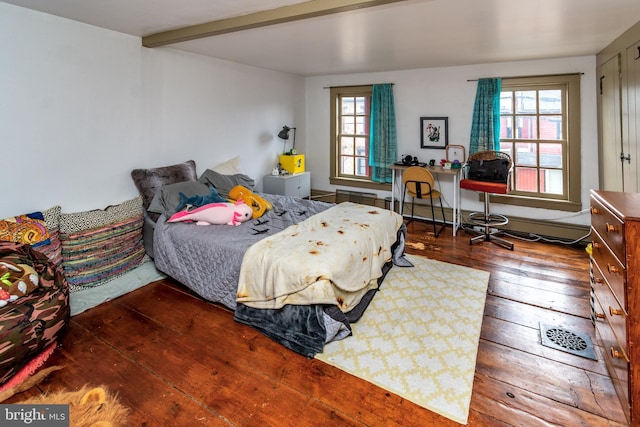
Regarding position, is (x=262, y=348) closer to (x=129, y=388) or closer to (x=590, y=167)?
(x=129, y=388)

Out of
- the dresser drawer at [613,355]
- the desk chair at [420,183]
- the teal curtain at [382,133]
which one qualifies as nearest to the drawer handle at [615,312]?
the dresser drawer at [613,355]

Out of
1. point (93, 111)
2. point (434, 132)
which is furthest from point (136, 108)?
point (434, 132)

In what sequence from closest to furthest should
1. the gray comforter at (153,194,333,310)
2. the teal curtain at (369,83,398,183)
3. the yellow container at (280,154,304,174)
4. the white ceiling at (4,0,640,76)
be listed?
the white ceiling at (4,0,640,76)
the gray comforter at (153,194,333,310)
the teal curtain at (369,83,398,183)
the yellow container at (280,154,304,174)

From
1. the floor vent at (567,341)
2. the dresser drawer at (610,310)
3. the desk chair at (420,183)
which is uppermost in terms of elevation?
the desk chair at (420,183)

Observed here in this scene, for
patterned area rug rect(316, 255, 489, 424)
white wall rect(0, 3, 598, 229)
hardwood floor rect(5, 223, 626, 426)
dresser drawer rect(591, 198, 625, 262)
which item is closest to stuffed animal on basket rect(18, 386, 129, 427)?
hardwood floor rect(5, 223, 626, 426)

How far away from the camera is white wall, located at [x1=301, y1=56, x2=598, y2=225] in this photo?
4266 millimetres

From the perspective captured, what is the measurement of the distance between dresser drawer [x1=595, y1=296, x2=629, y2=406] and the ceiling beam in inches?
93.6

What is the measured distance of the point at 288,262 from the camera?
234 cm

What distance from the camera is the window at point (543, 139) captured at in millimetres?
4371

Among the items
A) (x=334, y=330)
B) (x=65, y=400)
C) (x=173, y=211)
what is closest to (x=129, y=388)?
(x=65, y=400)

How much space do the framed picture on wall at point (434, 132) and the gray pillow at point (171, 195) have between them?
11.2 ft

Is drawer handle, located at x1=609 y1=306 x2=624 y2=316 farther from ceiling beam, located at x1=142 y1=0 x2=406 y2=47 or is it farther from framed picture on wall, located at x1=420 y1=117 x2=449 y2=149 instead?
framed picture on wall, located at x1=420 y1=117 x2=449 y2=149

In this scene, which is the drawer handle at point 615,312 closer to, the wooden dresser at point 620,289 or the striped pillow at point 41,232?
the wooden dresser at point 620,289

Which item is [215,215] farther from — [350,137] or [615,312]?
[350,137]
